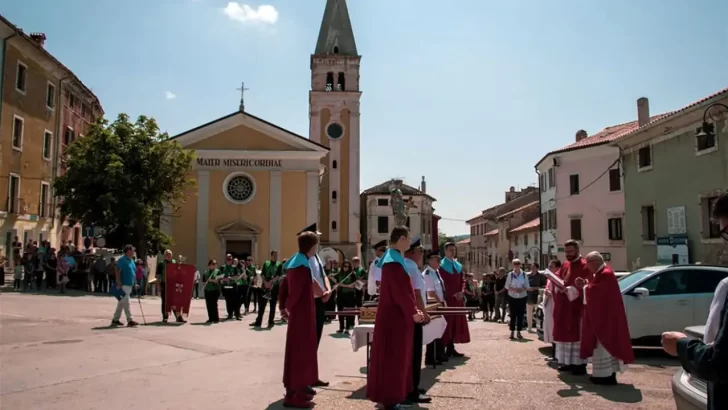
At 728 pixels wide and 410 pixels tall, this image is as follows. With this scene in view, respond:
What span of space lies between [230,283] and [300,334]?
10513 mm

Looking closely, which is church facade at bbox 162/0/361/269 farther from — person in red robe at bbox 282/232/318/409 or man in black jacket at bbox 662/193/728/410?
man in black jacket at bbox 662/193/728/410

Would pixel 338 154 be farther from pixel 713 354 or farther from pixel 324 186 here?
pixel 713 354

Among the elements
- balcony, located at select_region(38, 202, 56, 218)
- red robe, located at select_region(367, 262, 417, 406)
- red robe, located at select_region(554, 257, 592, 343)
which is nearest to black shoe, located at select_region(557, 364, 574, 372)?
red robe, located at select_region(554, 257, 592, 343)

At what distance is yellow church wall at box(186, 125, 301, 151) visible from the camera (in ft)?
124

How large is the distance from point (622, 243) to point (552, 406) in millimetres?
30956

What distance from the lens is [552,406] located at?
6598mm

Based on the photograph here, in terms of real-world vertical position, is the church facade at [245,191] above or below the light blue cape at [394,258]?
above

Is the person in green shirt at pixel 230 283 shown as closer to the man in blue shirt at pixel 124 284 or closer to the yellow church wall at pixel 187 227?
the man in blue shirt at pixel 124 284

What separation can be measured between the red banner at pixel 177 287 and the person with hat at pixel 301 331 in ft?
29.8

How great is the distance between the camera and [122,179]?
27.2 m

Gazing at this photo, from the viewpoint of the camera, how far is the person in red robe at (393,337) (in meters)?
6.03

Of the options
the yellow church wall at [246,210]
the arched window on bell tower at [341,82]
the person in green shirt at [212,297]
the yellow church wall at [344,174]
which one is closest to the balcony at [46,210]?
the yellow church wall at [246,210]

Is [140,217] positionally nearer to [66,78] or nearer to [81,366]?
[66,78]

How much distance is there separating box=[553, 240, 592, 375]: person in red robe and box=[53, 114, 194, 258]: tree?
73.7ft
